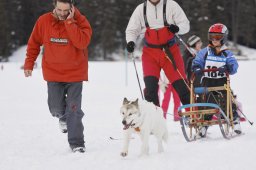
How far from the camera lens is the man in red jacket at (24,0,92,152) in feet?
18.3

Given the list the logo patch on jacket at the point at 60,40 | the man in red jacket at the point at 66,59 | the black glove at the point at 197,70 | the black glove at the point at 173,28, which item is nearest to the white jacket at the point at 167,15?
the black glove at the point at 173,28

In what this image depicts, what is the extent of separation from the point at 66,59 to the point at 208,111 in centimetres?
200

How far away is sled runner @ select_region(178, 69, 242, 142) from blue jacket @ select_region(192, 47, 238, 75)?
0.91ft

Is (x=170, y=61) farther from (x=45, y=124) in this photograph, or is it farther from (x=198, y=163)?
(x=45, y=124)

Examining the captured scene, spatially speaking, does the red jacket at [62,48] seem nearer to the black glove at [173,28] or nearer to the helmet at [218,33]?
the black glove at [173,28]

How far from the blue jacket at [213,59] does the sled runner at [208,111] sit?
278 millimetres

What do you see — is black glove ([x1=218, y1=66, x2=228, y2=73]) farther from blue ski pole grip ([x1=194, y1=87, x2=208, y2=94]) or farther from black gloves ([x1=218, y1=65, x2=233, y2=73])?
blue ski pole grip ([x1=194, y1=87, x2=208, y2=94])

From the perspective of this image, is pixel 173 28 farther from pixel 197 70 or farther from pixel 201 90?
pixel 201 90

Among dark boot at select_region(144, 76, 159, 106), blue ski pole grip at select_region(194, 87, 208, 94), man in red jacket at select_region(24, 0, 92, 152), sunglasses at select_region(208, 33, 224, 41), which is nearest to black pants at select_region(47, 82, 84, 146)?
man in red jacket at select_region(24, 0, 92, 152)

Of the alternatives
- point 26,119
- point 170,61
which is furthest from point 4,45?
point 170,61

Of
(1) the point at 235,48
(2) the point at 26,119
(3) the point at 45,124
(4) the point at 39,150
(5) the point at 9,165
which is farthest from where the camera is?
(1) the point at 235,48

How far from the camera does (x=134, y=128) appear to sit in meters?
5.14

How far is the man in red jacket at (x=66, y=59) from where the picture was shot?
5.57m

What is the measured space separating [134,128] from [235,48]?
54.4 m
